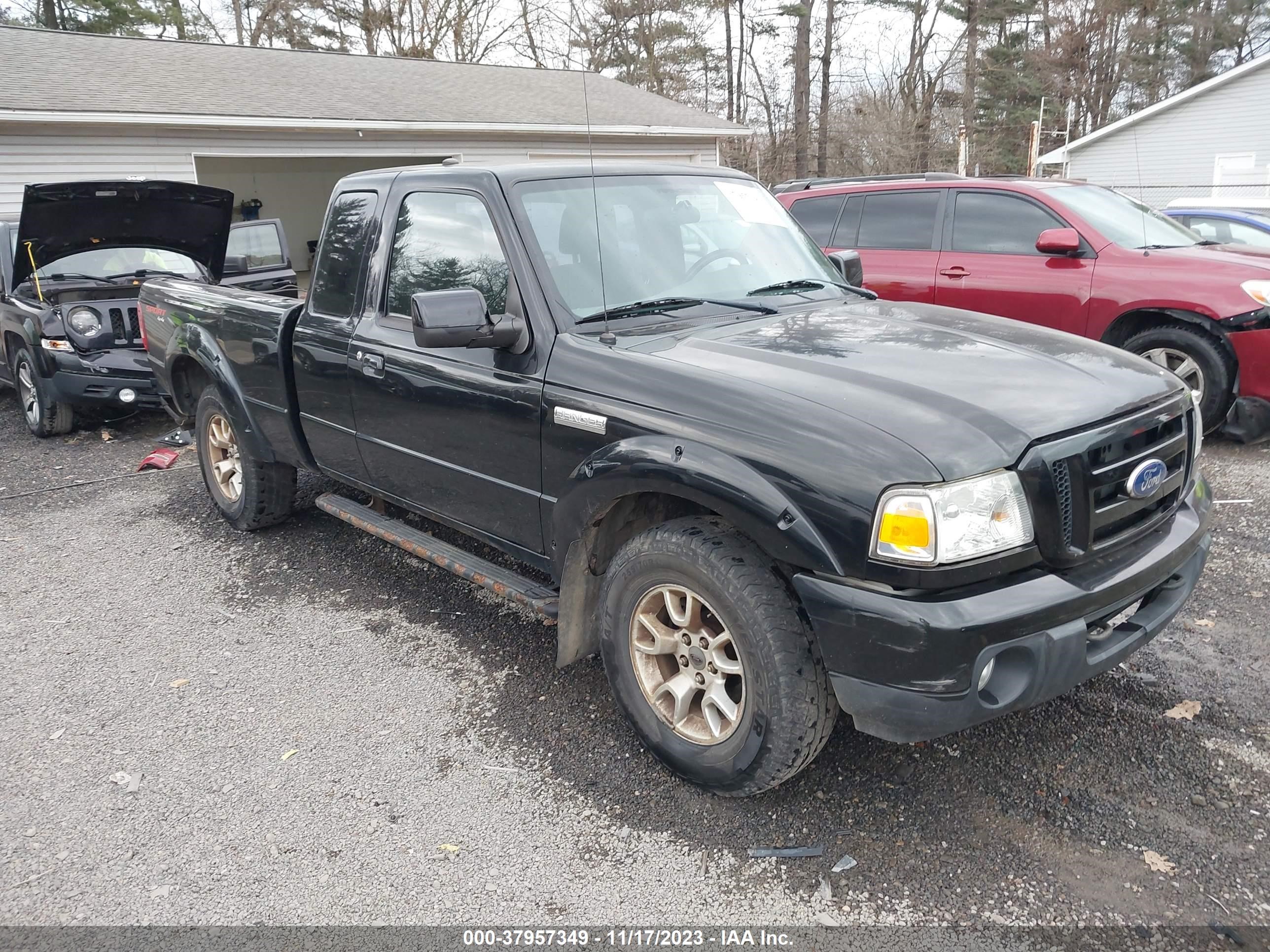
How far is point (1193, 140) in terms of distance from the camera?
24.7m

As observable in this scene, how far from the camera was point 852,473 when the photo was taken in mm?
2412

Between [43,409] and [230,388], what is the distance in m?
4.26

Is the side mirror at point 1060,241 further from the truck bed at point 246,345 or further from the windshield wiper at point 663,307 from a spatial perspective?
the truck bed at point 246,345

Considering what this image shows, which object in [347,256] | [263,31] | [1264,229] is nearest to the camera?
[347,256]

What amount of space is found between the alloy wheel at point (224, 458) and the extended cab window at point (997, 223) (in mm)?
5656

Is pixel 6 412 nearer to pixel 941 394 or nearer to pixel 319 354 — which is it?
pixel 319 354

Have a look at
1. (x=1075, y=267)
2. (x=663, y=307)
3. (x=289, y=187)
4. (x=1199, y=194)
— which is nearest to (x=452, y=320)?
(x=663, y=307)

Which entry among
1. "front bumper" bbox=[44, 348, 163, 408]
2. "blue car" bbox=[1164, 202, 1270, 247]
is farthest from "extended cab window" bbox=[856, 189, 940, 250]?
"front bumper" bbox=[44, 348, 163, 408]

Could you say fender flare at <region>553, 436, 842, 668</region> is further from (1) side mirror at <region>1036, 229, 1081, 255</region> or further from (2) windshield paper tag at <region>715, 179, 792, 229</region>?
(1) side mirror at <region>1036, 229, 1081, 255</region>

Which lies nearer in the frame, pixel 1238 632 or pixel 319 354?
pixel 1238 632

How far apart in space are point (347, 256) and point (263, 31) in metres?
29.8

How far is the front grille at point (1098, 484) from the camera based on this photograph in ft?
8.06

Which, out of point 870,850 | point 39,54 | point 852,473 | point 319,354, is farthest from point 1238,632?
point 39,54

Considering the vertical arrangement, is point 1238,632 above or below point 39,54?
below
